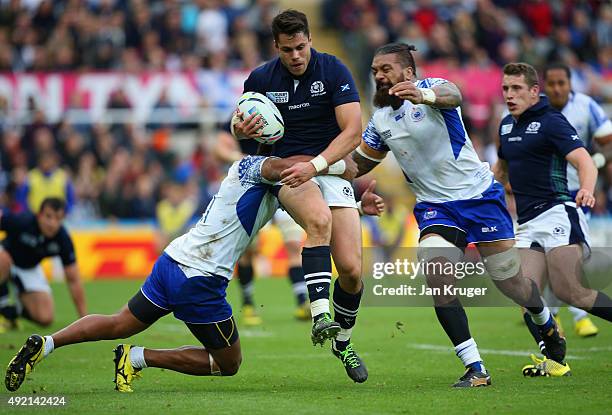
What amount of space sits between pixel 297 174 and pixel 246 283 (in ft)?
21.1

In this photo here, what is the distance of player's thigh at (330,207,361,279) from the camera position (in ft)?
27.8

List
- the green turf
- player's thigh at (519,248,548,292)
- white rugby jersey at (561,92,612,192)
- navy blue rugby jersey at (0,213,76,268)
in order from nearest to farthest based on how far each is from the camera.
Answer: the green turf < player's thigh at (519,248,548,292) < white rugby jersey at (561,92,612,192) < navy blue rugby jersey at (0,213,76,268)

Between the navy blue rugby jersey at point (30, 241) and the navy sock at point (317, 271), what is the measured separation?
5.37 meters

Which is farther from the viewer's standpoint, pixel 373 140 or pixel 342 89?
pixel 373 140

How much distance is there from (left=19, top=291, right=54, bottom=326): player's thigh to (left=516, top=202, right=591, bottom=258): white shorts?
654 centimetres

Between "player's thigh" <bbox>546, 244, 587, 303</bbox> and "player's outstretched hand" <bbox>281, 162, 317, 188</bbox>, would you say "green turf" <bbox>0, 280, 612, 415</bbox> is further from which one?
"player's outstretched hand" <bbox>281, 162, 317, 188</bbox>

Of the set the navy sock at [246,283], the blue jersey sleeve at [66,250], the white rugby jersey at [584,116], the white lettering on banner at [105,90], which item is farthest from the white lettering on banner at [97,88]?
the white rugby jersey at [584,116]

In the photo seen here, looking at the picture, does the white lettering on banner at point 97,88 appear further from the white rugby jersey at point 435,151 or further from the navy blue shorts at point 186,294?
the navy blue shorts at point 186,294

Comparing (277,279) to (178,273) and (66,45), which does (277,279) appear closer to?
(66,45)

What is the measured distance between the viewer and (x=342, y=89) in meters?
8.45

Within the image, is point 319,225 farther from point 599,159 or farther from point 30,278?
point 30,278

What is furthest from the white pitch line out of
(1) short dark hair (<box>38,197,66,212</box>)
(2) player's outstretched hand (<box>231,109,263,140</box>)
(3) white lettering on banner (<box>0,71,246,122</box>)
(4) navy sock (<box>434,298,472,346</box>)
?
(3) white lettering on banner (<box>0,71,246,122</box>)

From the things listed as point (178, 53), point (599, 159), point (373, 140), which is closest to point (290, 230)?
point (599, 159)

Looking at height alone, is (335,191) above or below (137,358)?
above
